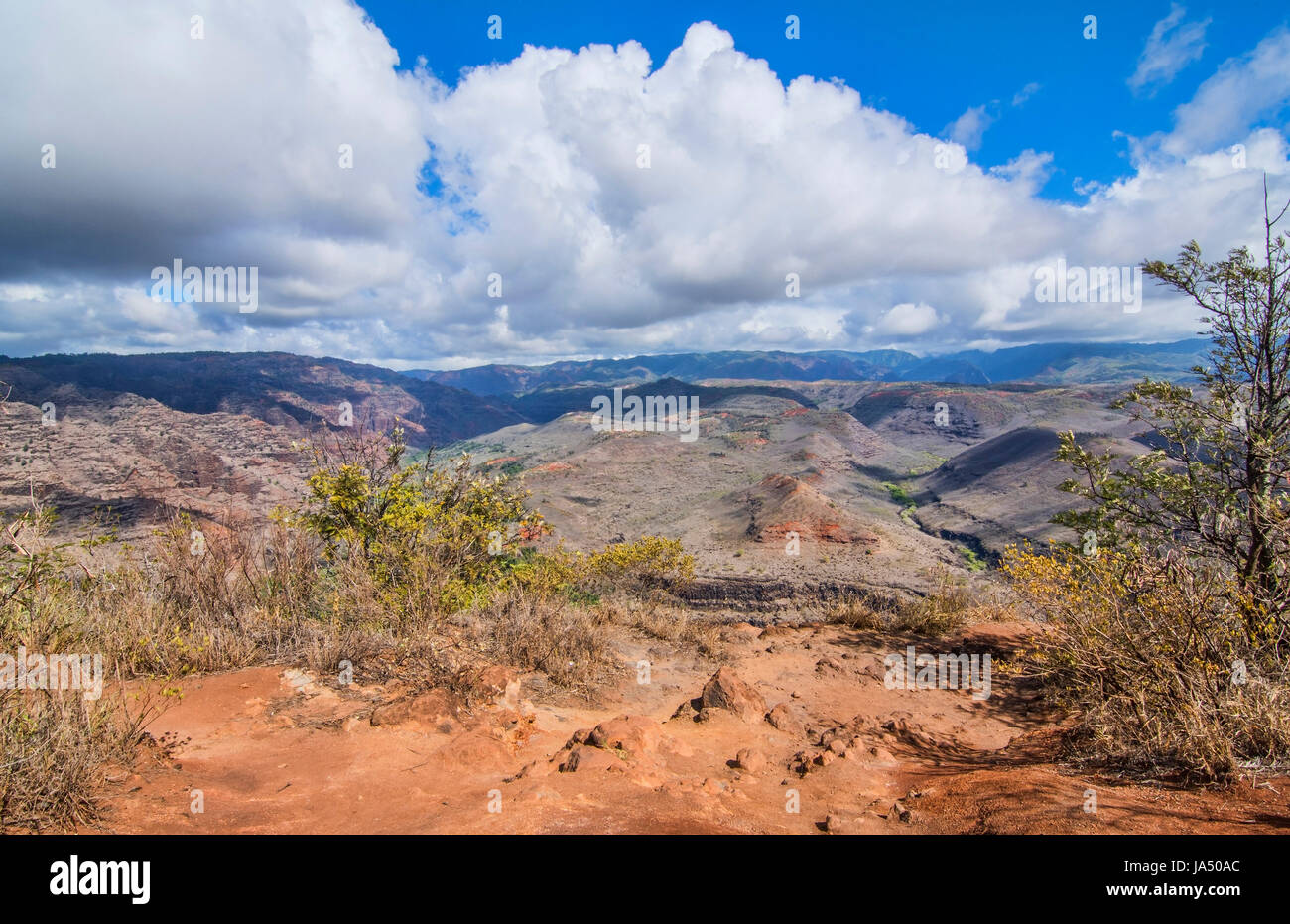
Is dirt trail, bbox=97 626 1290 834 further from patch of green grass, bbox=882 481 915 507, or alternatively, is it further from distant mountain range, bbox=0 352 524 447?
patch of green grass, bbox=882 481 915 507

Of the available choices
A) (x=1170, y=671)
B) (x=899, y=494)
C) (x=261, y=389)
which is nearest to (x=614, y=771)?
(x=1170, y=671)

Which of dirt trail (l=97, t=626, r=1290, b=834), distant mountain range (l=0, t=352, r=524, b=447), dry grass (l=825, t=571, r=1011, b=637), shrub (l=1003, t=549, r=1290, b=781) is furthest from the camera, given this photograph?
distant mountain range (l=0, t=352, r=524, b=447)

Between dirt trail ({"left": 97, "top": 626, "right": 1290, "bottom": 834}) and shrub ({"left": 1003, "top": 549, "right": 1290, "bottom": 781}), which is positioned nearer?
dirt trail ({"left": 97, "top": 626, "right": 1290, "bottom": 834})

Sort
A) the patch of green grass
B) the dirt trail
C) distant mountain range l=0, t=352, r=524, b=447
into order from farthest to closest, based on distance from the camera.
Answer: distant mountain range l=0, t=352, r=524, b=447 → the patch of green grass → the dirt trail

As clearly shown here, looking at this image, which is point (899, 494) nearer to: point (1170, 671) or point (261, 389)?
point (1170, 671)

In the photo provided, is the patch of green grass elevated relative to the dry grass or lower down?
elevated

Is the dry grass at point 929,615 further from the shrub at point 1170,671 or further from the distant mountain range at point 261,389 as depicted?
the distant mountain range at point 261,389

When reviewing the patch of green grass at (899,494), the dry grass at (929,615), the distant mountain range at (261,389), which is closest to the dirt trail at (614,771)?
the dry grass at (929,615)

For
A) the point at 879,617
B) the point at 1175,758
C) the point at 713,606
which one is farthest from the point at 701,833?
the point at 713,606

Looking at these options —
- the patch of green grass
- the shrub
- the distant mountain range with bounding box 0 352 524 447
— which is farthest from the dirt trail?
the patch of green grass
